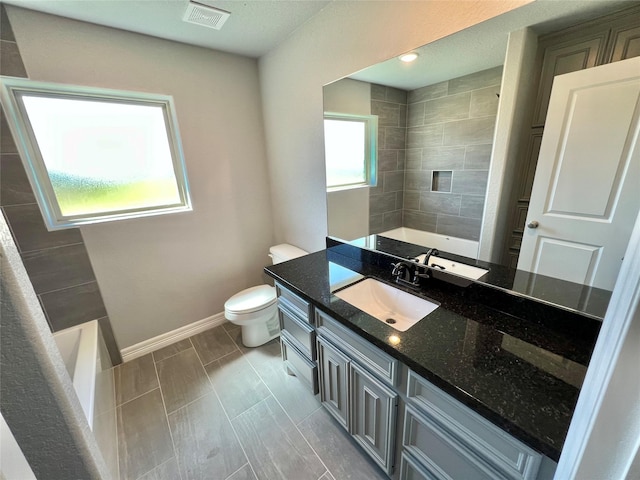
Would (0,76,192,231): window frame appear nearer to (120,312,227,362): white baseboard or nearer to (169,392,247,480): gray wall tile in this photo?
(120,312,227,362): white baseboard

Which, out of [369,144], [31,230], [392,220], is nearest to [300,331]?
[392,220]

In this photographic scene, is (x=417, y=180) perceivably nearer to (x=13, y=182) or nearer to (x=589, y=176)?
(x=589, y=176)

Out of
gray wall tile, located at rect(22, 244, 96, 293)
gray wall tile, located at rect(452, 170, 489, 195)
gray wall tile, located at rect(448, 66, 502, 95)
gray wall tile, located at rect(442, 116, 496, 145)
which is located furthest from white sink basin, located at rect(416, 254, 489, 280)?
gray wall tile, located at rect(22, 244, 96, 293)

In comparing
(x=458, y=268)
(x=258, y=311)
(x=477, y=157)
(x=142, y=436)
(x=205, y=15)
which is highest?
(x=205, y=15)

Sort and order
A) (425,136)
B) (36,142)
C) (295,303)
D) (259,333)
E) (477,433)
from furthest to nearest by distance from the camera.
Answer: (259,333), (36,142), (295,303), (425,136), (477,433)

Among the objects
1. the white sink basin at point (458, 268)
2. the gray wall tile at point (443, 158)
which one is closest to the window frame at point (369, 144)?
the gray wall tile at point (443, 158)

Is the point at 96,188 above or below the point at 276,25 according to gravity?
below

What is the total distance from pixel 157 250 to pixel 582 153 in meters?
2.53

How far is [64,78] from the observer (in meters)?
1.54

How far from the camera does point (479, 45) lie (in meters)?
1.02

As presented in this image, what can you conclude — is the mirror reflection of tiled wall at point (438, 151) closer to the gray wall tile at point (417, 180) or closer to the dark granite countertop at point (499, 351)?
the gray wall tile at point (417, 180)

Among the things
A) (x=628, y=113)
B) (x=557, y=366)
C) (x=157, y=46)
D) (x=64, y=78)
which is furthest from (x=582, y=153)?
(x=64, y=78)

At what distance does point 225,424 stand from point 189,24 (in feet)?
8.21

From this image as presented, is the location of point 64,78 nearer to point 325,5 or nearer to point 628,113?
point 325,5
